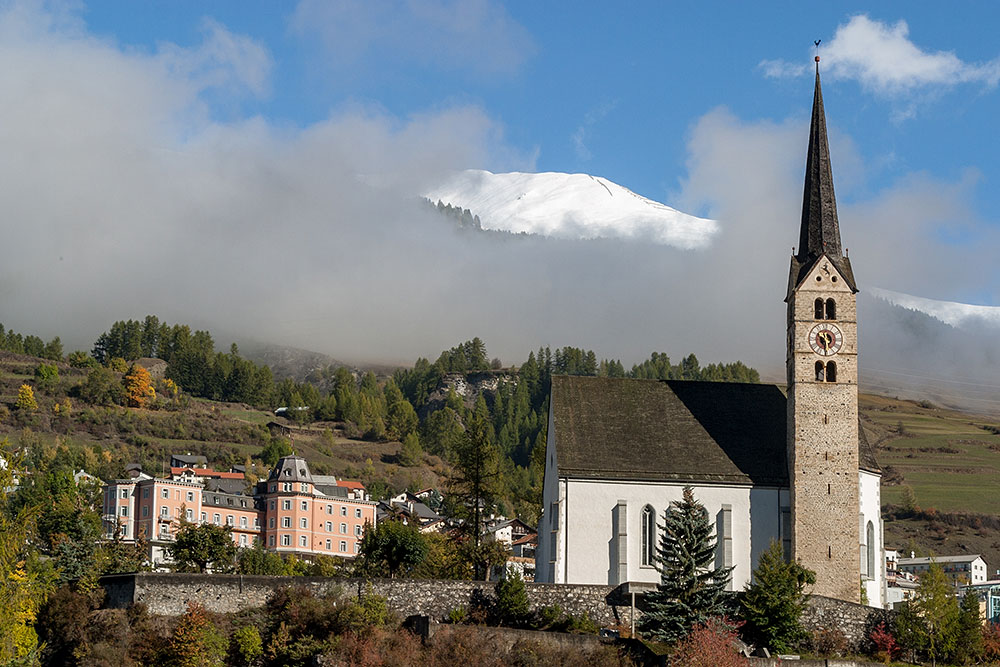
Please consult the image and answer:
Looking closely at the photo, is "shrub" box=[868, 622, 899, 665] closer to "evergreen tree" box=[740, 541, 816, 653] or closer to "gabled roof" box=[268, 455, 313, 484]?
"evergreen tree" box=[740, 541, 816, 653]

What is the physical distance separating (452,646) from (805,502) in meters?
20.0

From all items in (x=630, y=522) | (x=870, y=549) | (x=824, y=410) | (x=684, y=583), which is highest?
(x=824, y=410)

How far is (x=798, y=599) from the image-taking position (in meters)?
63.8

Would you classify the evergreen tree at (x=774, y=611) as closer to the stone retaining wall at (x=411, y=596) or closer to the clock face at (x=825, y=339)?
the stone retaining wall at (x=411, y=596)

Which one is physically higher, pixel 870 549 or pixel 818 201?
pixel 818 201

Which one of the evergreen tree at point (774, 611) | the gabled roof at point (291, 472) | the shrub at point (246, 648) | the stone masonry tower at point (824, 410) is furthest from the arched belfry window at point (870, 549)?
the gabled roof at point (291, 472)

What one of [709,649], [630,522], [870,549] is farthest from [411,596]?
[870,549]

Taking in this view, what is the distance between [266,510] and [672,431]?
87851 mm

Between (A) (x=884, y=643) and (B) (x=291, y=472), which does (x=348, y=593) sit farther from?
(B) (x=291, y=472)

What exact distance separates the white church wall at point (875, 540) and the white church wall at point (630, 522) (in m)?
4.05

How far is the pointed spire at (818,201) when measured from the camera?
242 feet

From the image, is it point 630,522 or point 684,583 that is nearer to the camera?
point 684,583

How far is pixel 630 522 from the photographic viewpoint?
69625 millimetres

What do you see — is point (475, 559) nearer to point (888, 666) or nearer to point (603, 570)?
point (603, 570)
